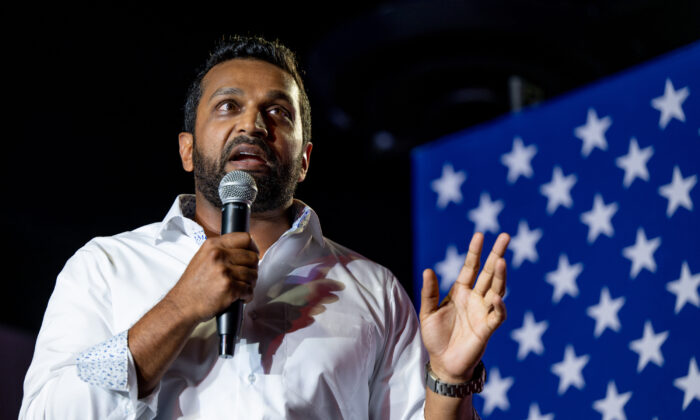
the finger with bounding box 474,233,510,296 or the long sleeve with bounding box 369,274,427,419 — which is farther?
the long sleeve with bounding box 369,274,427,419

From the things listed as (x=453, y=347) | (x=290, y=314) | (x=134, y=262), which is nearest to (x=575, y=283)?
(x=453, y=347)

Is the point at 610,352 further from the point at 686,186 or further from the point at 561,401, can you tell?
the point at 686,186

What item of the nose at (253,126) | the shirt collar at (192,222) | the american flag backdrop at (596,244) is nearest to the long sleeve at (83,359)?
the shirt collar at (192,222)

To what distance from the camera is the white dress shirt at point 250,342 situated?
1.36m

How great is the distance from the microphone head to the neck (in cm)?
26

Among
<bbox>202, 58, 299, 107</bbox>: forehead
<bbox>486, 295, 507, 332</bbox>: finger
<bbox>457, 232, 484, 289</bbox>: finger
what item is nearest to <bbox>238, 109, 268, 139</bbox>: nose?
<bbox>202, 58, 299, 107</bbox>: forehead

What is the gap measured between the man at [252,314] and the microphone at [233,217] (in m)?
0.03

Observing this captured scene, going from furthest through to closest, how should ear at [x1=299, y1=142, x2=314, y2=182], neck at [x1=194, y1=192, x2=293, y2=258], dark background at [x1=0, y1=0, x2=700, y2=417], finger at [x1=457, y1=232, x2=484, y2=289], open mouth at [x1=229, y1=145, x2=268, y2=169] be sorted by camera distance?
dark background at [x1=0, y1=0, x2=700, y2=417] < ear at [x1=299, y1=142, x2=314, y2=182] < neck at [x1=194, y1=192, x2=293, y2=258] < open mouth at [x1=229, y1=145, x2=268, y2=169] < finger at [x1=457, y1=232, x2=484, y2=289]

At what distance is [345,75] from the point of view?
13.4 ft

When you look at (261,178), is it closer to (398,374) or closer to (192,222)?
(192,222)

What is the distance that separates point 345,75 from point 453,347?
2770 millimetres

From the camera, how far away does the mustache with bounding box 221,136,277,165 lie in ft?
5.49

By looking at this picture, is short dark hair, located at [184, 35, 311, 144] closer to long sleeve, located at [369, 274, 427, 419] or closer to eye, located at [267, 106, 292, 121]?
eye, located at [267, 106, 292, 121]

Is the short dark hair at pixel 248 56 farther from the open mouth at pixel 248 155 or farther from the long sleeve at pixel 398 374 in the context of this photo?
the long sleeve at pixel 398 374
